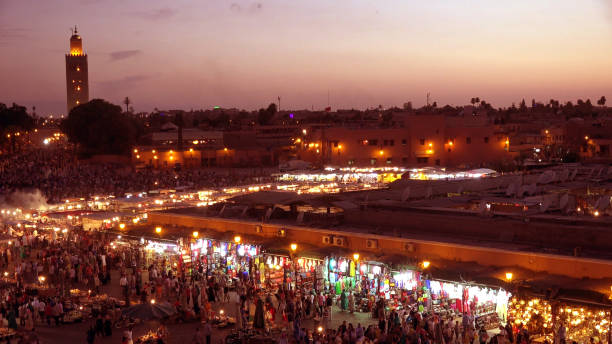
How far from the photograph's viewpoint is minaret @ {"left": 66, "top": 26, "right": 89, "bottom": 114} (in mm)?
144375

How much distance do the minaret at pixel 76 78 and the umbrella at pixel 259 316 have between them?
13726 cm

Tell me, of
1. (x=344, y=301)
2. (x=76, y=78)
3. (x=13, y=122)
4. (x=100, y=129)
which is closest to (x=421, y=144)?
(x=100, y=129)

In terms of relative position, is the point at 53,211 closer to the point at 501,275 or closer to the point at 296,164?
the point at 501,275

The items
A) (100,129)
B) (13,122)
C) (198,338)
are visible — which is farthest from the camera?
(13,122)

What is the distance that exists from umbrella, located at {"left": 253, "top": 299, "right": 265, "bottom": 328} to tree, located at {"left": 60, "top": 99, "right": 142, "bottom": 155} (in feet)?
198

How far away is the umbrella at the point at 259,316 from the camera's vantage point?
1577 cm

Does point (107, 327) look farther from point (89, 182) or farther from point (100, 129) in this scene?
point (100, 129)

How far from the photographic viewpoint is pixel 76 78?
145 meters

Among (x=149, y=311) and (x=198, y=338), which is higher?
(x=149, y=311)

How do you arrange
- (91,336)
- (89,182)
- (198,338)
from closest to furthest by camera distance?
(198,338)
(91,336)
(89,182)

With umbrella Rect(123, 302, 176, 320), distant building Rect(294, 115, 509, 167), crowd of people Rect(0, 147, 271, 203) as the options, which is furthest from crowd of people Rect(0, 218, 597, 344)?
distant building Rect(294, 115, 509, 167)

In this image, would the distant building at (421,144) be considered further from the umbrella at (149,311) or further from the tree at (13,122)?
the tree at (13,122)

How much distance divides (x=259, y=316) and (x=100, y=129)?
201 feet

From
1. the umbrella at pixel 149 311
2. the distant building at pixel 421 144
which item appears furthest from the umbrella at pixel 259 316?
the distant building at pixel 421 144
